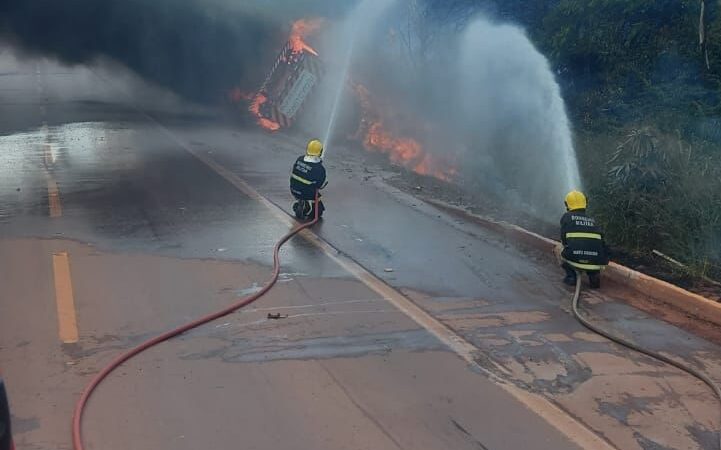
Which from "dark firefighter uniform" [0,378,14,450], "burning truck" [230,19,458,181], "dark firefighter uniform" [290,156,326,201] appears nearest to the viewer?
"dark firefighter uniform" [0,378,14,450]

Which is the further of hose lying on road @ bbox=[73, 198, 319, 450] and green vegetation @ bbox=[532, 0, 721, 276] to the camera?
green vegetation @ bbox=[532, 0, 721, 276]

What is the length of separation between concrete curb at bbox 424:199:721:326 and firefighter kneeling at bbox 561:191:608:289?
11.7 inches

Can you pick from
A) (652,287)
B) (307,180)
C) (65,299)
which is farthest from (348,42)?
(65,299)

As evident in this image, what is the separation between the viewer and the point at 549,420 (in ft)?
16.5

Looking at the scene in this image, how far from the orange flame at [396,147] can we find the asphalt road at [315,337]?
3.12m

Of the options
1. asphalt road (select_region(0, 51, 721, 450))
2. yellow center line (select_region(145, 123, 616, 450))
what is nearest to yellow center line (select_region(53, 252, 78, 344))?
asphalt road (select_region(0, 51, 721, 450))

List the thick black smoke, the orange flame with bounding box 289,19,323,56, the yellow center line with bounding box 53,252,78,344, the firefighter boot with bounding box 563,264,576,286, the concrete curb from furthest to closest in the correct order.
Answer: the thick black smoke
the orange flame with bounding box 289,19,323,56
the firefighter boot with bounding box 563,264,576,286
the concrete curb
the yellow center line with bounding box 53,252,78,344

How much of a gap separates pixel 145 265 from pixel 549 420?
4.76m

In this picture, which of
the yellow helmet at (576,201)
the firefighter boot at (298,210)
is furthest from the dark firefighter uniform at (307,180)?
the yellow helmet at (576,201)

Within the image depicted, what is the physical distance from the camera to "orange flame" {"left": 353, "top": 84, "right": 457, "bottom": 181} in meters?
15.0

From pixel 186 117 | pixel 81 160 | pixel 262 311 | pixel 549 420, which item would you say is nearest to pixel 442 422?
pixel 549 420

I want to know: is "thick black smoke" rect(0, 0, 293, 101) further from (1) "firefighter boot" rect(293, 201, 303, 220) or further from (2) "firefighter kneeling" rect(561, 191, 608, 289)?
(2) "firefighter kneeling" rect(561, 191, 608, 289)

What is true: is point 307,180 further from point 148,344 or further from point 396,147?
point 396,147

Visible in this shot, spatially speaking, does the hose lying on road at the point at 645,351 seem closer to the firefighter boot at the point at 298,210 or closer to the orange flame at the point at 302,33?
the firefighter boot at the point at 298,210
